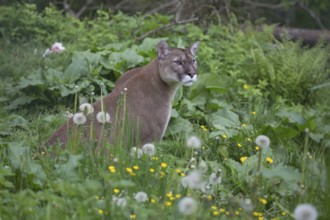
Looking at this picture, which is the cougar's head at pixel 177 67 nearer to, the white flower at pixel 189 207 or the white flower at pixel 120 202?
the white flower at pixel 120 202

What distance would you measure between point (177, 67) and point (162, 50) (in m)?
0.28

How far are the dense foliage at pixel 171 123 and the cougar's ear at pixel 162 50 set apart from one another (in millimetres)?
784

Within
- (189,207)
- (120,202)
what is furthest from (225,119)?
(189,207)

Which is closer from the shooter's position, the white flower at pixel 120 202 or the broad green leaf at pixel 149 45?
the white flower at pixel 120 202

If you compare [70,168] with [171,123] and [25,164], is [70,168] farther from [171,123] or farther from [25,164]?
[171,123]

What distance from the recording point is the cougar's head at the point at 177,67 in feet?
21.9

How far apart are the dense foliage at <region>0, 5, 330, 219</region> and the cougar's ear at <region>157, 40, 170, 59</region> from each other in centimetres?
78

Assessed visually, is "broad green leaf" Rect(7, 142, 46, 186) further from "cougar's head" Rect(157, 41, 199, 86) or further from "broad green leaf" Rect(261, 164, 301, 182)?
"cougar's head" Rect(157, 41, 199, 86)

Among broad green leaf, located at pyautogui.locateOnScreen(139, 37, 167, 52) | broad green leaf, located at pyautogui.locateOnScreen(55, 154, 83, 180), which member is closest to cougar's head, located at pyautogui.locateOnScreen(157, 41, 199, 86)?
broad green leaf, located at pyautogui.locateOnScreen(139, 37, 167, 52)

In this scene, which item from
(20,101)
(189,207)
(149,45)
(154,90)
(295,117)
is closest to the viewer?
(189,207)

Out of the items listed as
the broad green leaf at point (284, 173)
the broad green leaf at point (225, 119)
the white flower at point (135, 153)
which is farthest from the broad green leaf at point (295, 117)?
the broad green leaf at point (284, 173)

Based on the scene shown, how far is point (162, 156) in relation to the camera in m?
5.80

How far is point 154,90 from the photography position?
21.8 feet

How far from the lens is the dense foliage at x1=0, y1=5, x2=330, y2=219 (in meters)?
4.43
